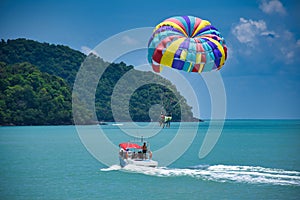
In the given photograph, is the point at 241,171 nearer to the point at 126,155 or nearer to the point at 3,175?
the point at 126,155

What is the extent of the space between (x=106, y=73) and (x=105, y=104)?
8.59m

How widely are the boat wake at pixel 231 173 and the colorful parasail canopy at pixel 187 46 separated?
5.20m

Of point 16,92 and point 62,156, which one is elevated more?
point 16,92

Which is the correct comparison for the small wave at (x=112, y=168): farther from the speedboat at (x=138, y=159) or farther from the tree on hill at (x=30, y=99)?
the tree on hill at (x=30, y=99)

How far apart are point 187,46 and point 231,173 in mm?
7362

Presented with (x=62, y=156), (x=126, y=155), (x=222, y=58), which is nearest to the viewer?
(x=222, y=58)

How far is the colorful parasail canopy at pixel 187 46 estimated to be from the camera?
62.8ft

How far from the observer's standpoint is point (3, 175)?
22703 millimetres

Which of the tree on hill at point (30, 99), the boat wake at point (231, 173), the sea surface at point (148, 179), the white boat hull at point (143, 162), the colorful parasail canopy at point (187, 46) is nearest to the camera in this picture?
the sea surface at point (148, 179)

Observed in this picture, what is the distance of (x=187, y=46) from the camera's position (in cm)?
1912

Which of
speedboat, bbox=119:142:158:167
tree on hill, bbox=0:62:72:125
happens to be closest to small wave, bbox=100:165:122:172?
speedboat, bbox=119:142:158:167

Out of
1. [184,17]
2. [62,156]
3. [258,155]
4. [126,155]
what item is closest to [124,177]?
[126,155]

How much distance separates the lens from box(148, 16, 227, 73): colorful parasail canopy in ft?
62.8

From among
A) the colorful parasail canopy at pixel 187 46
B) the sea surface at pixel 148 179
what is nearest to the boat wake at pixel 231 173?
the sea surface at pixel 148 179
